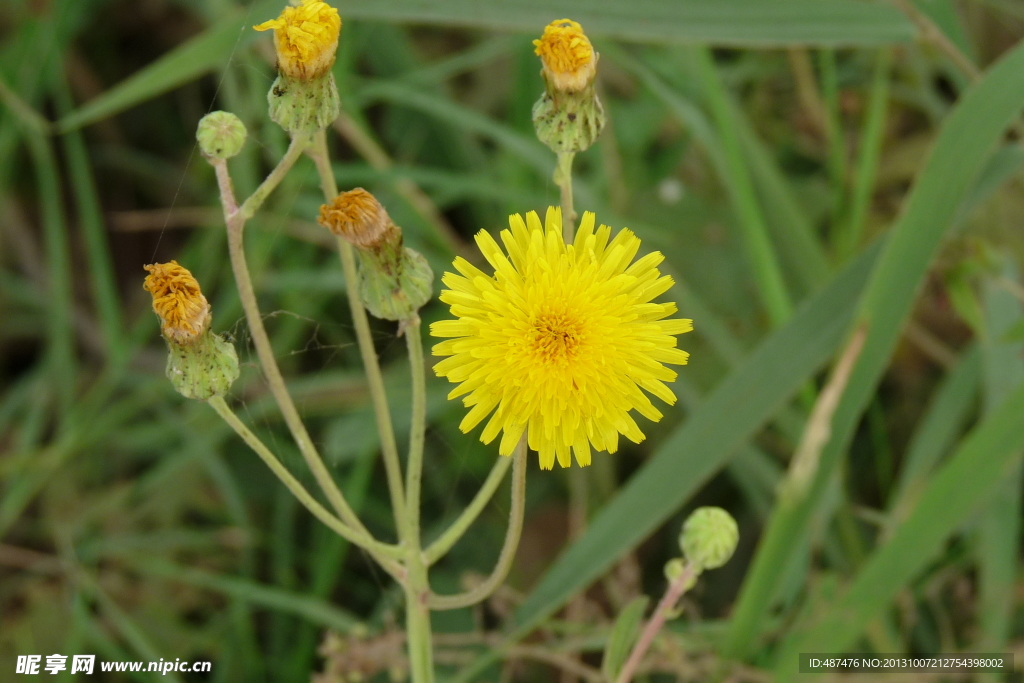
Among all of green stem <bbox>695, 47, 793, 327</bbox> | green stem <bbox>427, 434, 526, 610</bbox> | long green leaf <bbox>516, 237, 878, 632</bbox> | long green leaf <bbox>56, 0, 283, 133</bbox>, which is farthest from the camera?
green stem <bbox>695, 47, 793, 327</bbox>

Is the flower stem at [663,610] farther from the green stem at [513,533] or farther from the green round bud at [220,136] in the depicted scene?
the green round bud at [220,136]

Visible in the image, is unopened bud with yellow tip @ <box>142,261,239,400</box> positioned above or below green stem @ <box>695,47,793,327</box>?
below

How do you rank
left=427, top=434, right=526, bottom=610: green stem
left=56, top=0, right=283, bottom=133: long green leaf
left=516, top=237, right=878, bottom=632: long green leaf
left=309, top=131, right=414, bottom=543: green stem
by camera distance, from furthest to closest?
left=56, top=0, right=283, bottom=133: long green leaf < left=516, top=237, right=878, bottom=632: long green leaf < left=309, top=131, right=414, bottom=543: green stem < left=427, top=434, right=526, bottom=610: green stem

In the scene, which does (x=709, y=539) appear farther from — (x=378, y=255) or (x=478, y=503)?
(x=378, y=255)

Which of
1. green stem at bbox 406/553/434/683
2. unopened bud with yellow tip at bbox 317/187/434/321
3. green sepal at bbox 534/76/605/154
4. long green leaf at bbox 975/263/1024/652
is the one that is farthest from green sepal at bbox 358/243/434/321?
long green leaf at bbox 975/263/1024/652

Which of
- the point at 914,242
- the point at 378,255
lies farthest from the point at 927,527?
the point at 378,255

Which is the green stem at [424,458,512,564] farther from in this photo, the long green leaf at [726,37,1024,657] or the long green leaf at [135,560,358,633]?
the long green leaf at [135,560,358,633]
